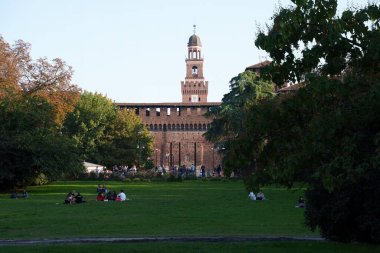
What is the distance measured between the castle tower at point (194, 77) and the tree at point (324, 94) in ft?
376

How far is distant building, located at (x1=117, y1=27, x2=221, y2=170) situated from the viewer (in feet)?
276

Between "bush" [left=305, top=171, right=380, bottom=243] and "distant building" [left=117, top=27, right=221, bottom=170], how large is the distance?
67.7 meters

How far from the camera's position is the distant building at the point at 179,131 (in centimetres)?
8419

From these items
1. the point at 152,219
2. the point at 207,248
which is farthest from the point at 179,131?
the point at 207,248

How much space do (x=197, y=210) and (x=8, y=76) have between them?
25475 mm

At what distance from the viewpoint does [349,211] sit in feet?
45.8

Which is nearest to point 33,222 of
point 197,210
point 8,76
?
point 197,210

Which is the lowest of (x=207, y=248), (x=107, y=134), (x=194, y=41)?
(x=207, y=248)

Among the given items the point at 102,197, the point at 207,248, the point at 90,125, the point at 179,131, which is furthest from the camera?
the point at 179,131

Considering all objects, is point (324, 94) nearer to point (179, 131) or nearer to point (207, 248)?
point (207, 248)

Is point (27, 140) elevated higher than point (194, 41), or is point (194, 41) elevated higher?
point (194, 41)

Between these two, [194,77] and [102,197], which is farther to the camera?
[194,77]

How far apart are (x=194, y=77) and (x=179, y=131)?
4259cm

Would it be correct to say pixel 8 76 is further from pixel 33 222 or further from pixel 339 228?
pixel 339 228
